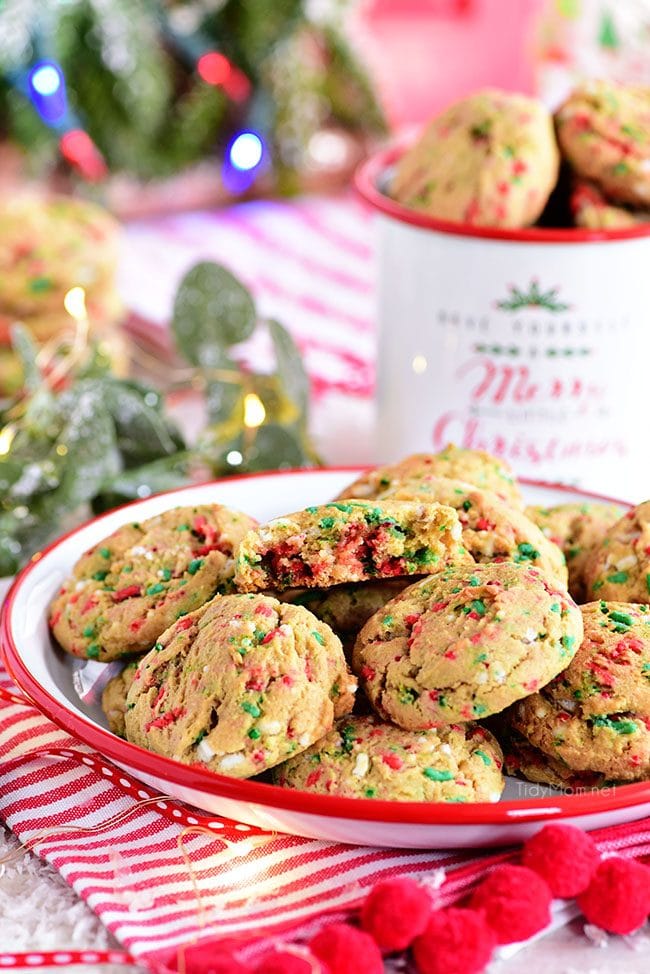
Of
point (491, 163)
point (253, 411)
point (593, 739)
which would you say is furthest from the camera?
point (253, 411)

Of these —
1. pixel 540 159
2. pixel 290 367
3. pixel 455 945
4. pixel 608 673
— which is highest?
pixel 540 159

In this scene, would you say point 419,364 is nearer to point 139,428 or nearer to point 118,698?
point 139,428

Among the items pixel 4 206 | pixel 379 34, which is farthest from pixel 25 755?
pixel 379 34

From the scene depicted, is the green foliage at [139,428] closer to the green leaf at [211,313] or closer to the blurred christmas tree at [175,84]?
the green leaf at [211,313]

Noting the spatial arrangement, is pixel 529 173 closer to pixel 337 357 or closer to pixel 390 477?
pixel 390 477

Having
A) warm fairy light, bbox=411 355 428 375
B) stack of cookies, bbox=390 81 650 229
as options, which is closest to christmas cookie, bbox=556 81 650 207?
stack of cookies, bbox=390 81 650 229

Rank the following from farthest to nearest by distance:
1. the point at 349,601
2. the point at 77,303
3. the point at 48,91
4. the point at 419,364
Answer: the point at 48,91, the point at 77,303, the point at 419,364, the point at 349,601

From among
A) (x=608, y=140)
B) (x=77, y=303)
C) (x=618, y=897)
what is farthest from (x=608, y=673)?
(x=77, y=303)
